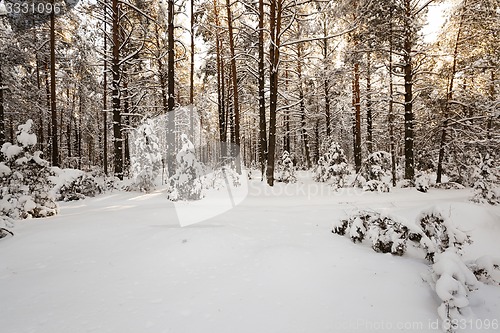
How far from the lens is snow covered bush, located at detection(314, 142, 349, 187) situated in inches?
508

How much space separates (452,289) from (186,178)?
7.77 meters

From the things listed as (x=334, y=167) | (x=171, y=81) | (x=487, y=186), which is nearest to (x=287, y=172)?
(x=334, y=167)

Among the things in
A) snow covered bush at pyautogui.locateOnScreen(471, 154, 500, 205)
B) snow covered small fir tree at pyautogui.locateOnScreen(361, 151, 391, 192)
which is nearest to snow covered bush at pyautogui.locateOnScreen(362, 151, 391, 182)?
snow covered small fir tree at pyautogui.locateOnScreen(361, 151, 391, 192)

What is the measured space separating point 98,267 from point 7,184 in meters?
4.76

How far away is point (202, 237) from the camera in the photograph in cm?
509

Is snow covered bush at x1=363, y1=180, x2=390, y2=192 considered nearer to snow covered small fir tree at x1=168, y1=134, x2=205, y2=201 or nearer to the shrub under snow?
the shrub under snow

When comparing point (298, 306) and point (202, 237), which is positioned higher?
point (202, 237)

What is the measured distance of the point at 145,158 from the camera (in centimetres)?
1291

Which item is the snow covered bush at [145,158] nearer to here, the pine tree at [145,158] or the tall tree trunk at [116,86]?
the pine tree at [145,158]

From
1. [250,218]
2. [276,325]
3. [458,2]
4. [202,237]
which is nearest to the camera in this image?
[276,325]

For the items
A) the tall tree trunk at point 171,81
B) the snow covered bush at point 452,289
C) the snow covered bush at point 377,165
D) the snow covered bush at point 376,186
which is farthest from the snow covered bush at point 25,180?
the snow covered bush at point 377,165

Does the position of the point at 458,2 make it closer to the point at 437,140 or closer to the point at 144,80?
the point at 437,140

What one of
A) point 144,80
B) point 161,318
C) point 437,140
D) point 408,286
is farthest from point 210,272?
point 144,80

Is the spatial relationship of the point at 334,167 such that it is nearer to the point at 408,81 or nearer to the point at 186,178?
the point at 408,81
